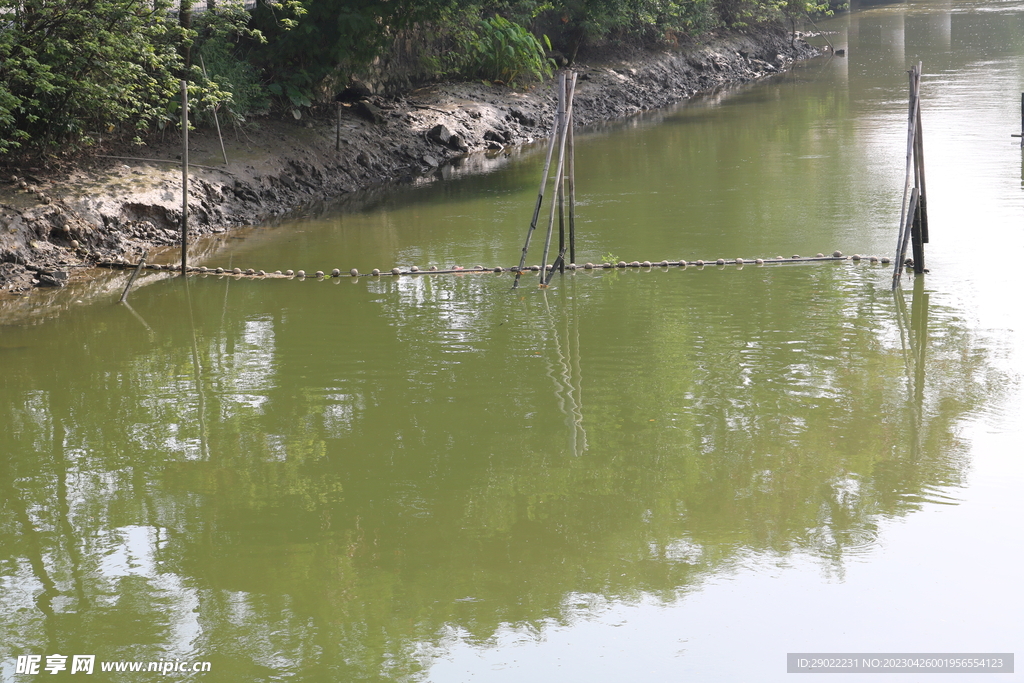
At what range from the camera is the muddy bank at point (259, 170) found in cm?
1159

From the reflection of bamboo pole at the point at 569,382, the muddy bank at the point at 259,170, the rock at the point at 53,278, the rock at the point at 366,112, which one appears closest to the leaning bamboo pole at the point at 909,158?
the reflection of bamboo pole at the point at 569,382

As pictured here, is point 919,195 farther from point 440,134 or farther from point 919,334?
point 440,134

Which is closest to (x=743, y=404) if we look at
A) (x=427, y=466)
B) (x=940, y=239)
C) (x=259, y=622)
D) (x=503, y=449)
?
(x=503, y=449)

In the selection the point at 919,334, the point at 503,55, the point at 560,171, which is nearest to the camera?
the point at 919,334

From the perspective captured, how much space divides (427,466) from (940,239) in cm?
777

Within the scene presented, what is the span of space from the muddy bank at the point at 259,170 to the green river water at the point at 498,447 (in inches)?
45.5

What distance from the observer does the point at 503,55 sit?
67.1 feet

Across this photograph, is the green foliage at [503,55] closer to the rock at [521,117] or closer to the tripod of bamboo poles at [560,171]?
the rock at [521,117]

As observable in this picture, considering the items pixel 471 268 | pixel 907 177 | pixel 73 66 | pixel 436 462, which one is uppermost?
pixel 73 66

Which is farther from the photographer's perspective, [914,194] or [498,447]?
[914,194]

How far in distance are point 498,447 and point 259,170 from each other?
9077mm

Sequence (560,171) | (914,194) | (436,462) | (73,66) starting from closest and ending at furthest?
(436,462) < (914,194) < (560,171) < (73,66)

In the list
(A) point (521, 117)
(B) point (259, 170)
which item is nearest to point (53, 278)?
(B) point (259, 170)

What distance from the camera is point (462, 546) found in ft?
18.8
